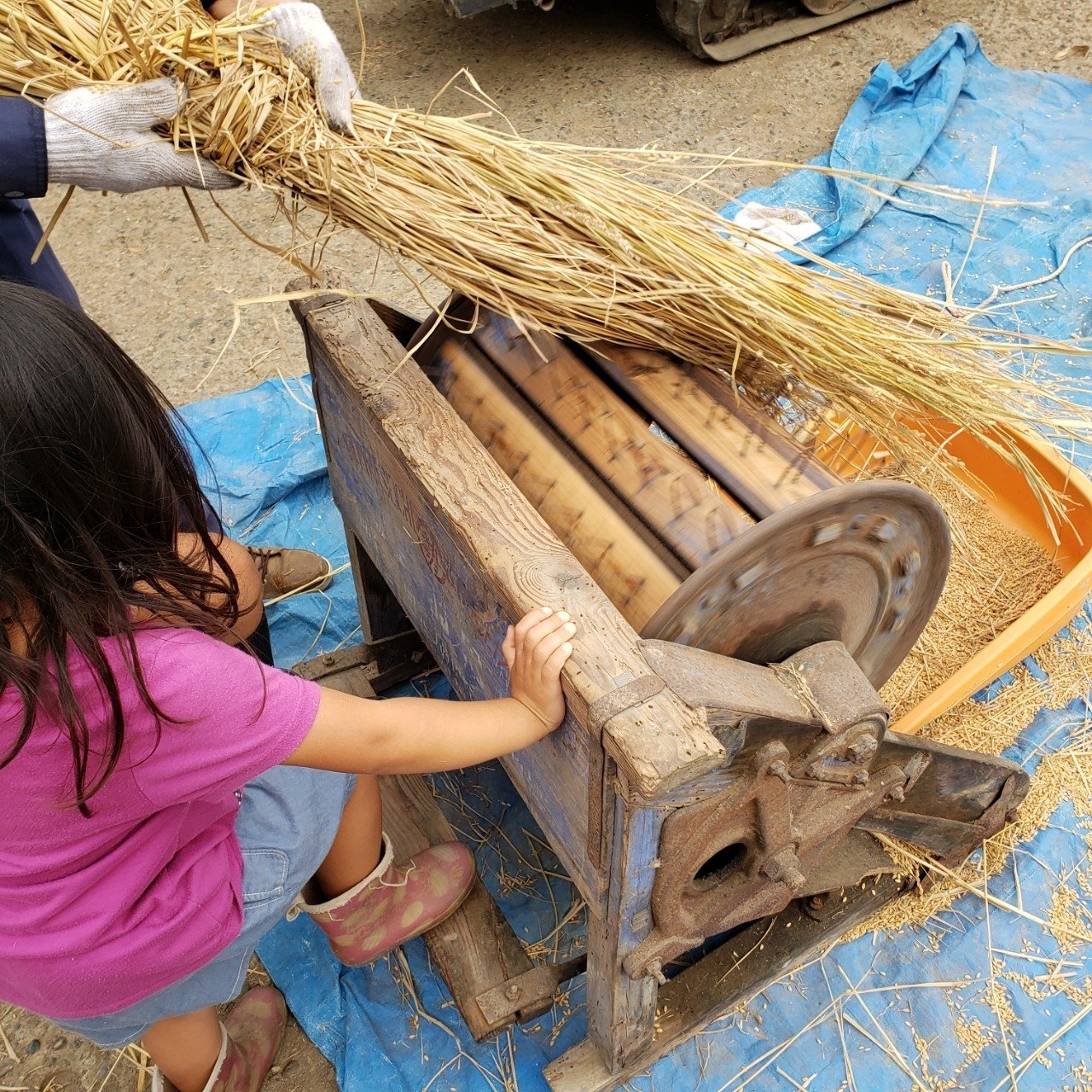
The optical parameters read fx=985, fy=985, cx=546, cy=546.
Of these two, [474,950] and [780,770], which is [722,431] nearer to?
[780,770]

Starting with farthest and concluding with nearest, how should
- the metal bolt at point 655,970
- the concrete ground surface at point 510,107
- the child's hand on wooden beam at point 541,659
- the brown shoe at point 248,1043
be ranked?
the concrete ground surface at point 510,107 < the brown shoe at point 248,1043 < the metal bolt at point 655,970 < the child's hand on wooden beam at point 541,659

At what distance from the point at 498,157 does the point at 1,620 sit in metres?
0.94

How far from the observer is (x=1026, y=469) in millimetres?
1604

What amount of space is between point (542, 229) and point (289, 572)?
151 cm

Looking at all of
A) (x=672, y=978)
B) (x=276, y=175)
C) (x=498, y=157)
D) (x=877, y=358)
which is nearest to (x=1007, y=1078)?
(x=672, y=978)

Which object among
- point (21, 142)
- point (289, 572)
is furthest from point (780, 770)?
point (289, 572)

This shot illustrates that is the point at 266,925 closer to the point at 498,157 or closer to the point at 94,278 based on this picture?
the point at 498,157

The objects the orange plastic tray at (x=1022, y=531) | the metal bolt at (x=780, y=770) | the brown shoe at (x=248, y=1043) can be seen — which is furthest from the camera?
the orange plastic tray at (x=1022, y=531)

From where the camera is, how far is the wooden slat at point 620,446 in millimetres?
1350

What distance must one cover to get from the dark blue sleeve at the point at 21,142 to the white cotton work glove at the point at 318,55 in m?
0.39

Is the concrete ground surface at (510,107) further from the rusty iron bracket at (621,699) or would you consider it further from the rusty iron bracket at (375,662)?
the rusty iron bracket at (621,699)

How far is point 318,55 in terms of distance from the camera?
1523 millimetres

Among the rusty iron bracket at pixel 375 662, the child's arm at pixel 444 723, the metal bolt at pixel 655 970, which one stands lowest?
the rusty iron bracket at pixel 375 662

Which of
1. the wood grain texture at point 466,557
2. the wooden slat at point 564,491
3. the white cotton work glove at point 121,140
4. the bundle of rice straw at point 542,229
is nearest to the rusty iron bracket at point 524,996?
the wood grain texture at point 466,557
